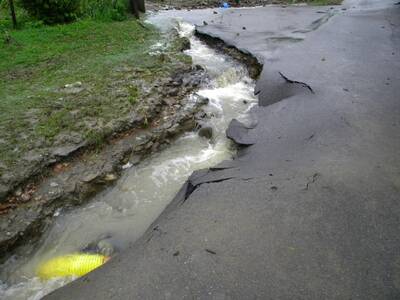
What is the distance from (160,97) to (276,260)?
4202mm

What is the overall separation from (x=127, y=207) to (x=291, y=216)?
7.11ft

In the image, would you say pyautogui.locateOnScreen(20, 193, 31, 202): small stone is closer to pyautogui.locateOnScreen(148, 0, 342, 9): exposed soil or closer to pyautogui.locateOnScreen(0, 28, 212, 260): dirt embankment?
pyautogui.locateOnScreen(0, 28, 212, 260): dirt embankment

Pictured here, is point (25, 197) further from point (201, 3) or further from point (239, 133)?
point (201, 3)

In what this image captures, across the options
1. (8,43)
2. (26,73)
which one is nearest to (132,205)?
(26,73)

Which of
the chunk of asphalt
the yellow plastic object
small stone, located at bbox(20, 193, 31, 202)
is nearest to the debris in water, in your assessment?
small stone, located at bbox(20, 193, 31, 202)

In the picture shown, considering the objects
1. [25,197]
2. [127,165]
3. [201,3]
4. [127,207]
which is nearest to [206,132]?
[127,165]

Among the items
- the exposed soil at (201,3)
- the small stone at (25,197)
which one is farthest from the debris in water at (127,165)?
the exposed soil at (201,3)

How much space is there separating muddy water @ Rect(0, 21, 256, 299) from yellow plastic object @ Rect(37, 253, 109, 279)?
8 centimetres

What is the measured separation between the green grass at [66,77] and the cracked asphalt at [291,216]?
229cm

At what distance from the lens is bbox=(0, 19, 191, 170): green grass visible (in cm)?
509

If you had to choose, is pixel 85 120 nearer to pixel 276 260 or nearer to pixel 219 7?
pixel 276 260

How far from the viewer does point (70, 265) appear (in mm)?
3553

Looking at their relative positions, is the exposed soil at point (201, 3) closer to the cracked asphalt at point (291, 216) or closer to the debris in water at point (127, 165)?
the cracked asphalt at point (291, 216)

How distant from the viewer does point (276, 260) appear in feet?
9.28
